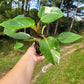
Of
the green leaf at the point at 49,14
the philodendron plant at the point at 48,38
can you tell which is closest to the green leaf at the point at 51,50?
the philodendron plant at the point at 48,38

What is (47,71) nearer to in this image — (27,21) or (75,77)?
(75,77)

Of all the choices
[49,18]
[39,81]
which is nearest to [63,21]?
[39,81]

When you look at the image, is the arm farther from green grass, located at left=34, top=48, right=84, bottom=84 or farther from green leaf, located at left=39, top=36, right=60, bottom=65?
green grass, located at left=34, top=48, right=84, bottom=84

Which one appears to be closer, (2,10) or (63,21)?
(2,10)

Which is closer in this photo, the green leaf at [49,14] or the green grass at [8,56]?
the green leaf at [49,14]

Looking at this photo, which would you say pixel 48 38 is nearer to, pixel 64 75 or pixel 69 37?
pixel 69 37

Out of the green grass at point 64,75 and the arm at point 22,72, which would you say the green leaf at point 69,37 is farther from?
the green grass at point 64,75
